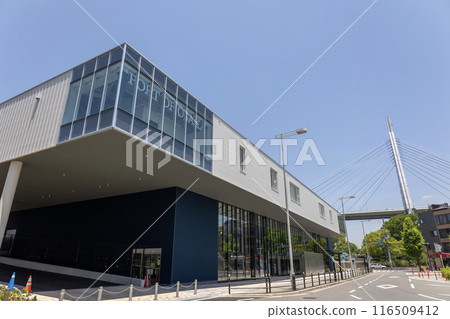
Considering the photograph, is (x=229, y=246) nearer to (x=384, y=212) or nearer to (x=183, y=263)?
(x=183, y=263)

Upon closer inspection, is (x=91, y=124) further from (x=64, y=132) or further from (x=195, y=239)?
(x=195, y=239)

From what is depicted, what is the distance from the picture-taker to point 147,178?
1964 centimetres

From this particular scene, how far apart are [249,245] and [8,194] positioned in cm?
2122

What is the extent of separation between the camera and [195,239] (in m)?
22.2

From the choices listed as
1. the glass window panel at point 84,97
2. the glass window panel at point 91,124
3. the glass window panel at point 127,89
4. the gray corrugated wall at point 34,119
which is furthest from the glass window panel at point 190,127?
the gray corrugated wall at point 34,119

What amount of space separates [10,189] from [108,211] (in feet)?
30.2

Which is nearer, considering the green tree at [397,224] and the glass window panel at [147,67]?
the glass window panel at [147,67]

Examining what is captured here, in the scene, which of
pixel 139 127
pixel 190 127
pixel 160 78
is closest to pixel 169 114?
pixel 190 127

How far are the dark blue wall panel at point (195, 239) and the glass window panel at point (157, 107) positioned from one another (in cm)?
796

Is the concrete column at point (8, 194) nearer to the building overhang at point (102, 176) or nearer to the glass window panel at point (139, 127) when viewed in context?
the building overhang at point (102, 176)

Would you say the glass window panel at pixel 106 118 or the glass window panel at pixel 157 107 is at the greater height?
the glass window panel at pixel 157 107

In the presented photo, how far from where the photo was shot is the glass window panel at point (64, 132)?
14.4 meters

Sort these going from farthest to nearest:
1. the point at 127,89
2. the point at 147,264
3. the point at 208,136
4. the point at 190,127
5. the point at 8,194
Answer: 1. the point at 147,264
2. the point at 208,136
3. the point at 190,127
4. the point at 8,194
5. the point at 127,89

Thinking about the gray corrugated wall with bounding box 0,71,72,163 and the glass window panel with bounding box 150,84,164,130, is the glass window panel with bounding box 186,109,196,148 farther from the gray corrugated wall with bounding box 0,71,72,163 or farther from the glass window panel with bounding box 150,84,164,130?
the gray corrugated wall with bounding box 0,71,72,163
